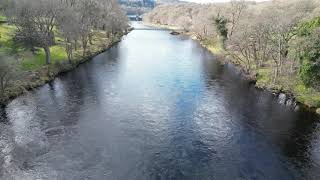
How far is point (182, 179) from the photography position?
31.2m

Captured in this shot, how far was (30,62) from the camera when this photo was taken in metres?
67.1

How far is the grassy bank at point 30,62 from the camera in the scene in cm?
5310

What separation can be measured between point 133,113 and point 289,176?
73.2 feet

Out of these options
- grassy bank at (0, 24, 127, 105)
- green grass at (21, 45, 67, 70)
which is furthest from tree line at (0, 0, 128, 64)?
green grass at (21, 45, 67, 70)

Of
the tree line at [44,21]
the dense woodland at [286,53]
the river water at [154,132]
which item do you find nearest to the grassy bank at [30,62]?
the tree line at [44,21]

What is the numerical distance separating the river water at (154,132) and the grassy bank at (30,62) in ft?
6.90

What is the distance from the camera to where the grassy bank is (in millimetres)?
53100

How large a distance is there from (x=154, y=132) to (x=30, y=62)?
38220 mm

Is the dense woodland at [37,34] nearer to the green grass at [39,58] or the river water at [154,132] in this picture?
the green grass at [39,58]

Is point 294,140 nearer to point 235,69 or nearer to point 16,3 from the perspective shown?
point 235,69

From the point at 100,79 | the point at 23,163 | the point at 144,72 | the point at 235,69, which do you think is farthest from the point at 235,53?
the point at 23,163

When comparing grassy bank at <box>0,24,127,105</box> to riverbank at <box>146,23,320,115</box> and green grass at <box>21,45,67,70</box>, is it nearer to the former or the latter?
green grass at <box>21,45,67,70</box>

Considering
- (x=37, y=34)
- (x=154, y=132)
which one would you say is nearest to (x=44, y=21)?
(x=37, y=34)

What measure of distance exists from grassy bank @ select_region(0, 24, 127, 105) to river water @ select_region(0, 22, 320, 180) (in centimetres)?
210
